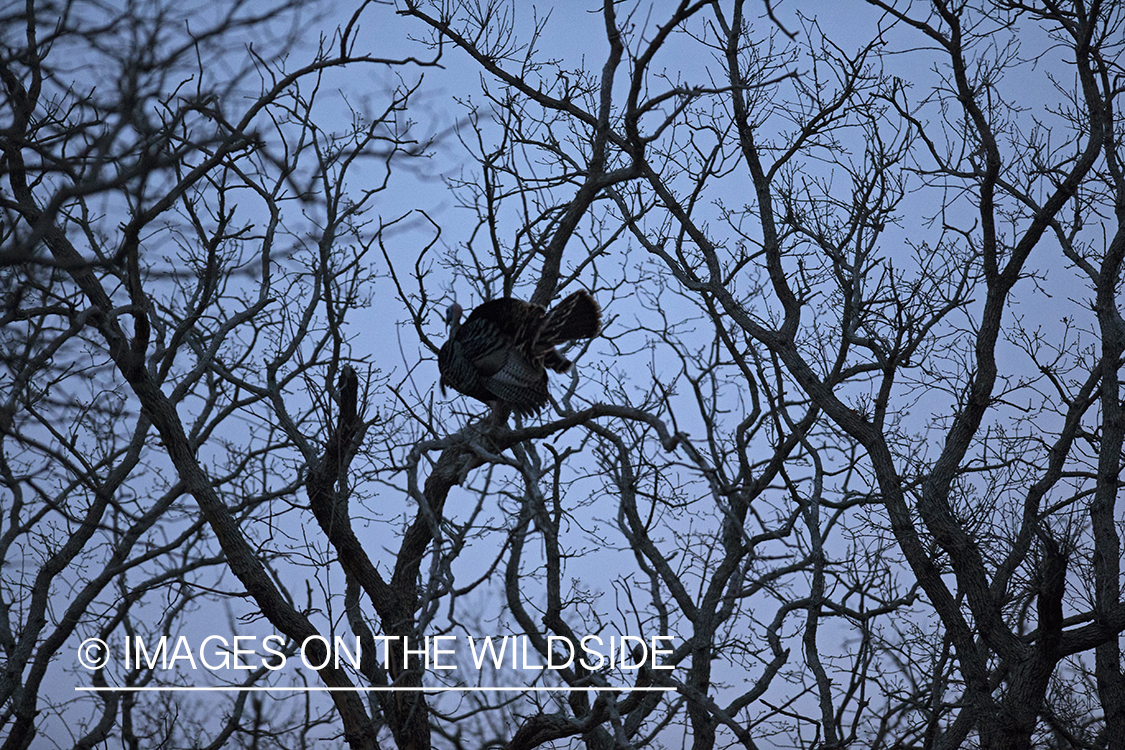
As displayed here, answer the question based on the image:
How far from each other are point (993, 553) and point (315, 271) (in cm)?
589

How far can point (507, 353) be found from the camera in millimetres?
7180

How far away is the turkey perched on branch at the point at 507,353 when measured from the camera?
717cm

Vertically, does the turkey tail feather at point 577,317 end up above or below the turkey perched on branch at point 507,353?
above

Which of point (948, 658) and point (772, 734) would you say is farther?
point (948, 658)

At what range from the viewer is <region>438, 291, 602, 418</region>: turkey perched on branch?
717 centimetres

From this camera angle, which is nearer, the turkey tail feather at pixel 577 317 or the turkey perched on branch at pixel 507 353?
the turkey perched on branch at pixel 507 353

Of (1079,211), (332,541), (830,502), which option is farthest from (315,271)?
(1079,211)

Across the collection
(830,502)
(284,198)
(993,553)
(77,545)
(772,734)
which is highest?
(284,198)

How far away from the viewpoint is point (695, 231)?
859cm

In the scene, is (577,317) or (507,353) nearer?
(507,353)

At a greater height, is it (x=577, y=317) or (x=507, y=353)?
(x=577, y=317)

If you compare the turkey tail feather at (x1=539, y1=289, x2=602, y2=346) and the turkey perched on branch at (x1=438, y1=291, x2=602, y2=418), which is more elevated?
the turkey tail feather at (x1=539, y1=289, x2=602, y2=346)

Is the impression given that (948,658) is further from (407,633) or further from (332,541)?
(332,541)

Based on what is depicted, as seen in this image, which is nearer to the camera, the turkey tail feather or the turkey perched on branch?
the turkey perched on branch
